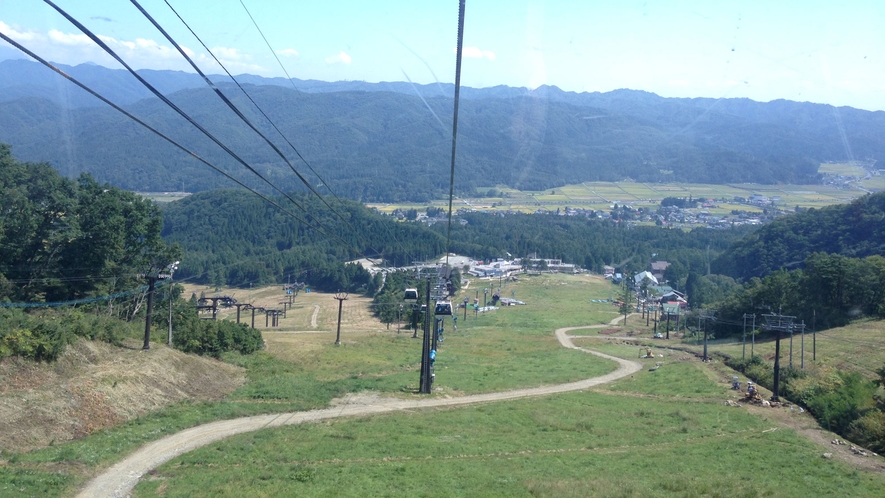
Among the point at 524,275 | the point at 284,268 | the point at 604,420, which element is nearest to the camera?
the point at 604,420

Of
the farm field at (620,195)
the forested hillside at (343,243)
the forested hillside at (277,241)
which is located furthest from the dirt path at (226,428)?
the farm field at (620,195)

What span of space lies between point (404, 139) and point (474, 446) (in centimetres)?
15975

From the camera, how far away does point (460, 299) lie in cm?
6091

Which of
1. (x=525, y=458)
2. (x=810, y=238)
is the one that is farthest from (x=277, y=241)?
(x=525, y=458)

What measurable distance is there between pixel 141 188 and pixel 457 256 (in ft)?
240

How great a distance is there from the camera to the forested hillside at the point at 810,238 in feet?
202

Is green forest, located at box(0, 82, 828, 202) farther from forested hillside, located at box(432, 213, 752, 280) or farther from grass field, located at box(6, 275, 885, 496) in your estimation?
grass field, located at box(6, 275, 885, 496)

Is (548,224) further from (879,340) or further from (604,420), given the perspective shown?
(604,420)

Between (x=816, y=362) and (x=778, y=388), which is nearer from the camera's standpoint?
(x=778, y=388)

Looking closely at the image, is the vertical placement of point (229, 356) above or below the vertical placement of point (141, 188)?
below

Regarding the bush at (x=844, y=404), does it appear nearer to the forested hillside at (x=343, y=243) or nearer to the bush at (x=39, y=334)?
the bush at (x=39, y=334)

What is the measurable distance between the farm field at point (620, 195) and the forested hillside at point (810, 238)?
42.9 meters

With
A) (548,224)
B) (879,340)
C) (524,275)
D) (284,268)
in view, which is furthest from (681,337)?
(548,224)

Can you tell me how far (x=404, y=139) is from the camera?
559ft
